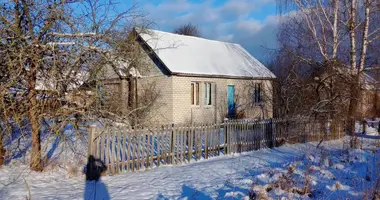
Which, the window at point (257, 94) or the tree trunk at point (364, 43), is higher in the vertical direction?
the tree trunk at point (364, 43)

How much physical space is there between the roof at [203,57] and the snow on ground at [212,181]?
349 inches

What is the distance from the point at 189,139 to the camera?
9008 millimetres

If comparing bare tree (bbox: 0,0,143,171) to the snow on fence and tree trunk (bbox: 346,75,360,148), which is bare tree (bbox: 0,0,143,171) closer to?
the snow on fence

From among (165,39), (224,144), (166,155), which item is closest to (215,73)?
(165,39)

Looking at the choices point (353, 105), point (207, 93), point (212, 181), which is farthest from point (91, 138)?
point (353, 105)

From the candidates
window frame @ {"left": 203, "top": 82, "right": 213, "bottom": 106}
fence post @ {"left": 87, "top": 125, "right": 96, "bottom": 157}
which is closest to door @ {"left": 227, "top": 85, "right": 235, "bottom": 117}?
window frame @ {"left": 203, "top": 82, "right": 213, "bottom": 106}

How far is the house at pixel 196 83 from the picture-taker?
1672cm

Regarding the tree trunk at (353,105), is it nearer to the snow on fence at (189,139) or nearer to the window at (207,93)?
the snow on fence at (189,139)

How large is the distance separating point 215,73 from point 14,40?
1275cm

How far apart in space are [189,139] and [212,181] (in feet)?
8.30

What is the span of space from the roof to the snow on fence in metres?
6.40

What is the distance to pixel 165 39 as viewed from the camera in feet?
63.5

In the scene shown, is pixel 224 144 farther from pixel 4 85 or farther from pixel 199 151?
pixel 4 85

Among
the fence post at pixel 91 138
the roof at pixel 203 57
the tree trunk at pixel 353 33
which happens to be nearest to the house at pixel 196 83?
the roof at pixel 203 57
